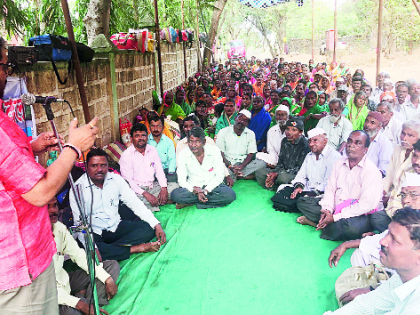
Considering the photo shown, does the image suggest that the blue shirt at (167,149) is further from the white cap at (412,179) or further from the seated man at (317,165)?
the white cap at (412,179)

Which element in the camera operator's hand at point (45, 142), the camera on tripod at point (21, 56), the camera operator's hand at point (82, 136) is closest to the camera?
the camera operator's hand at point (82, 136)

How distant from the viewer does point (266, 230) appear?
3.85 metres

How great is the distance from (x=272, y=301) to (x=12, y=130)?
216 centimetres

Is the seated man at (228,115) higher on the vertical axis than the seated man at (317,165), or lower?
higher

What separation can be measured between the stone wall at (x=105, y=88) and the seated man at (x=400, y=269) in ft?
10.4

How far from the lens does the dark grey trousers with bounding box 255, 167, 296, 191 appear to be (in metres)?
4.79

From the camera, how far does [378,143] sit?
4.65 meters

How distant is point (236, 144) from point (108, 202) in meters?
2.50

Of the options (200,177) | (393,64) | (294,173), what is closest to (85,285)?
(200,177)

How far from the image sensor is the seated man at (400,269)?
1790mm

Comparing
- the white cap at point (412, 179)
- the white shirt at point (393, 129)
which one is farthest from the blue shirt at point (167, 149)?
the white shirt at point (393, 129)

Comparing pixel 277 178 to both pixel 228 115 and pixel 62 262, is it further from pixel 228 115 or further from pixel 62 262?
pixel 62 262

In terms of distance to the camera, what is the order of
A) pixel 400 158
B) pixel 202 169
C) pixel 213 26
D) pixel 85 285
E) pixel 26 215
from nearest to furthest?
pixel 26 215, pixel 85 285, pixel 400 158, pixel 202 169, pixel 213 26

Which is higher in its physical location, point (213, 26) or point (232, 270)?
point (213, 26)
